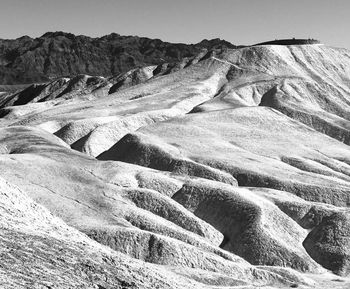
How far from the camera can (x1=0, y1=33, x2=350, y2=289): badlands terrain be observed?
35906 millimetres

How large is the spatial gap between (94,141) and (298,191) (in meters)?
43.8

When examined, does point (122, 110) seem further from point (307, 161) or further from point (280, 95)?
point (307, 161)

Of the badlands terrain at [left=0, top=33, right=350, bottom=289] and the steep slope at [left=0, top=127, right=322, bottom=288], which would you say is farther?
the steep slope at [left=0, top=127, right=322, bottom=288]

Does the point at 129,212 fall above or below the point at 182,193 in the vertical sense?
below

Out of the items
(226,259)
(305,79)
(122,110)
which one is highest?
(305,79)

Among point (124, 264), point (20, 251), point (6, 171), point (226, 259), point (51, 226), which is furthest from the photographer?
point (6, 171)

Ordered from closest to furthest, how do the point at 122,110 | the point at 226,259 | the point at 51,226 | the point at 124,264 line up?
the point at 124,264
the point at 51,226
the point at 226,259
the point at 122,110

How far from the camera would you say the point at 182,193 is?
87.1 metres

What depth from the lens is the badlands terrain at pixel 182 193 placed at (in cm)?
3591

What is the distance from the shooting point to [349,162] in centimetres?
11644

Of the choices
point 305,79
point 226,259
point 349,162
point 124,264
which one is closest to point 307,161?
point 349,162

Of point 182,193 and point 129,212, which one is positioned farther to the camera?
point 182,193

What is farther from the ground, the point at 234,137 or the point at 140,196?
the point at 234,137

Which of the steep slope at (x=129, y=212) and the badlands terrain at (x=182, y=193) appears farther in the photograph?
the steep slope at (x=129, y=212)
